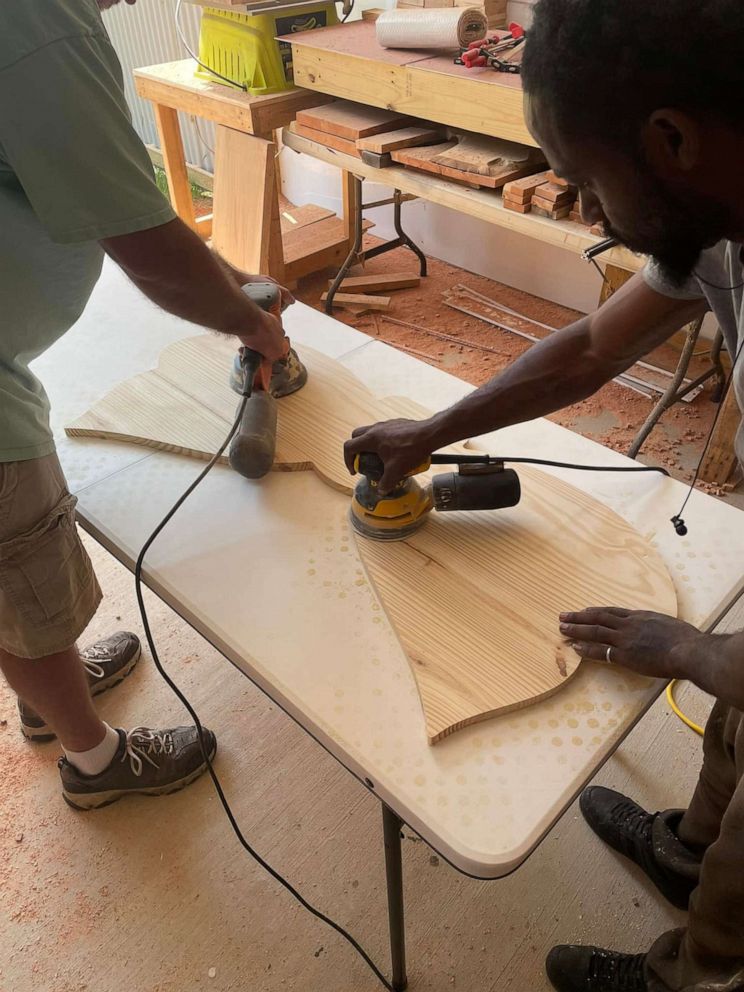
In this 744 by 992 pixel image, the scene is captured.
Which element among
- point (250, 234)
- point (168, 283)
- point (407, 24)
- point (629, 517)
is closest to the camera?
point (168, 283)

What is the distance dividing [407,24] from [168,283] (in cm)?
185

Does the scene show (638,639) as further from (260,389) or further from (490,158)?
(490,158)

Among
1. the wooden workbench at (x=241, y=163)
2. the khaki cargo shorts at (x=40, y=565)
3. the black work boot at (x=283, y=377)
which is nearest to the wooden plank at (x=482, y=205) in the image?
the wooden workbench at (x=241, y=163)

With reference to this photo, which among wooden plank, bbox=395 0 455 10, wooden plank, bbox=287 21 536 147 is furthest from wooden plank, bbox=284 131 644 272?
wooden plank, bbox=395 0 455 10

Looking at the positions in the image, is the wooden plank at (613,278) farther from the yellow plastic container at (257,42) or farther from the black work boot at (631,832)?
the black work boot at (631,832)

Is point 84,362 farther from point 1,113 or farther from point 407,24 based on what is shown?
point 407,24

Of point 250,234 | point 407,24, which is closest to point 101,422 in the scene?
point 407,24

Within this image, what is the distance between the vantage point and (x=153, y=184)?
907mm

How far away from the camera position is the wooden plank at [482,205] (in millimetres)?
2055

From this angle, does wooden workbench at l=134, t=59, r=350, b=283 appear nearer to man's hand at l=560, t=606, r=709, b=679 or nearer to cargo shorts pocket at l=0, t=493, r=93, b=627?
cargo shorts pocket at l=0, t=493, r=93, b=627

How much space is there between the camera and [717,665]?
2.83 ft

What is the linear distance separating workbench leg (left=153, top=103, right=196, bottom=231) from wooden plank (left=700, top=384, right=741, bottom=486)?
2.38m

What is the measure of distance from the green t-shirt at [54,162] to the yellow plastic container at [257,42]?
2119 mm

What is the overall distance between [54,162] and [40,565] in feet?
1.99
